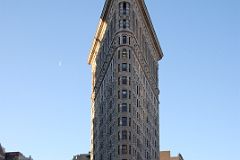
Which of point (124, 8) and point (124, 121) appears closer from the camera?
point (124, 121)

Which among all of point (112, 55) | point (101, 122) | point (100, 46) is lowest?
point (101, 122)

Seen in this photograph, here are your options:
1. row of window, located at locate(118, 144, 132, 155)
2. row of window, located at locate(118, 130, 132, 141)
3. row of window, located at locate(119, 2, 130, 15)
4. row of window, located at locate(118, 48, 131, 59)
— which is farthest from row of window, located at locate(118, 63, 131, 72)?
row of window, located at locate(118, 144, 132, 155)

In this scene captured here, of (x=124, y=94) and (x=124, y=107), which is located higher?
(x=124, y=94)

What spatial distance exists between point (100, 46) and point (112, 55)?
1258 inches

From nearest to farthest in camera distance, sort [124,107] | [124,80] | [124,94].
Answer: [124,107] < [124,94] < [124,80]

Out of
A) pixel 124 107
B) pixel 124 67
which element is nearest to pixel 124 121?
pixel 124 107

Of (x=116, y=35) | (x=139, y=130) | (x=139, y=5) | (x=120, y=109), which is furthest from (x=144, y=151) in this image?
(x=139, y=5)

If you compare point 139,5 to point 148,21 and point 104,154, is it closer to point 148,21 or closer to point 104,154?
point 148,21

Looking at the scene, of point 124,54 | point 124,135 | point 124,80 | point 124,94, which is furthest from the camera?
point 124,54

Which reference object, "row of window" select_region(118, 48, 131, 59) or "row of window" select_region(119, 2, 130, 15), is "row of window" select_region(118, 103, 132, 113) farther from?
"row of window" select_region(119, 2, 130, 15)

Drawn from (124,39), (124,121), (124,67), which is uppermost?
(124,39)

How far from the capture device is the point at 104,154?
164 m

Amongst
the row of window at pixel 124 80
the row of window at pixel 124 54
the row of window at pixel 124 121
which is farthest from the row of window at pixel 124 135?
the row of window at pixel 124 54

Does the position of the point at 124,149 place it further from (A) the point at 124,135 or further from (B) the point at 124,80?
(B) the point at 124,80
